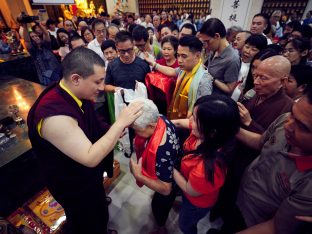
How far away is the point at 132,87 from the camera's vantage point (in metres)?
2.55

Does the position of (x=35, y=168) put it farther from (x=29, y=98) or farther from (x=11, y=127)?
(x=29, y=98)

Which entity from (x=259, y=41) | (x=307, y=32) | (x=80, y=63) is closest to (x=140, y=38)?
(x=259, y=41)

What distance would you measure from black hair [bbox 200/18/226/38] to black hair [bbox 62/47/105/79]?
1757 mm

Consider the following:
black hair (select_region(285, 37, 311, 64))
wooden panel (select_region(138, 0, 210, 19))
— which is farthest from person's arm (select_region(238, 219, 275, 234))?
wooden panel (select_region(138, 0, 210, 19))

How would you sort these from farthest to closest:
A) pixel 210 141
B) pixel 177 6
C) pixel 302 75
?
pixel 177 6 < pixel 302 75 < pixel 210 141

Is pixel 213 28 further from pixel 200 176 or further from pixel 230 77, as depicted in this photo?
pixel 200 176

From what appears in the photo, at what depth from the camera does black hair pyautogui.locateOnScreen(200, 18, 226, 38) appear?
91.1 inches

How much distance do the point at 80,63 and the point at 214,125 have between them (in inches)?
37.0

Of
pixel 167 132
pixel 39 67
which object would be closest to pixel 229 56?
pixel 167 132

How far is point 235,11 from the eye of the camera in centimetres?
627

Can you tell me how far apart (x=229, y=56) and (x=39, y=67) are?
12.3 feet

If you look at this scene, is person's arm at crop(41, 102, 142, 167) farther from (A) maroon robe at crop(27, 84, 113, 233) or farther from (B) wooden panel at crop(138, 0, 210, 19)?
(B) wooden panel at crop(138, 0, 210, 19)

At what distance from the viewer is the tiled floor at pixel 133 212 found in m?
2.03

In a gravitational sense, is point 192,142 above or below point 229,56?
below
